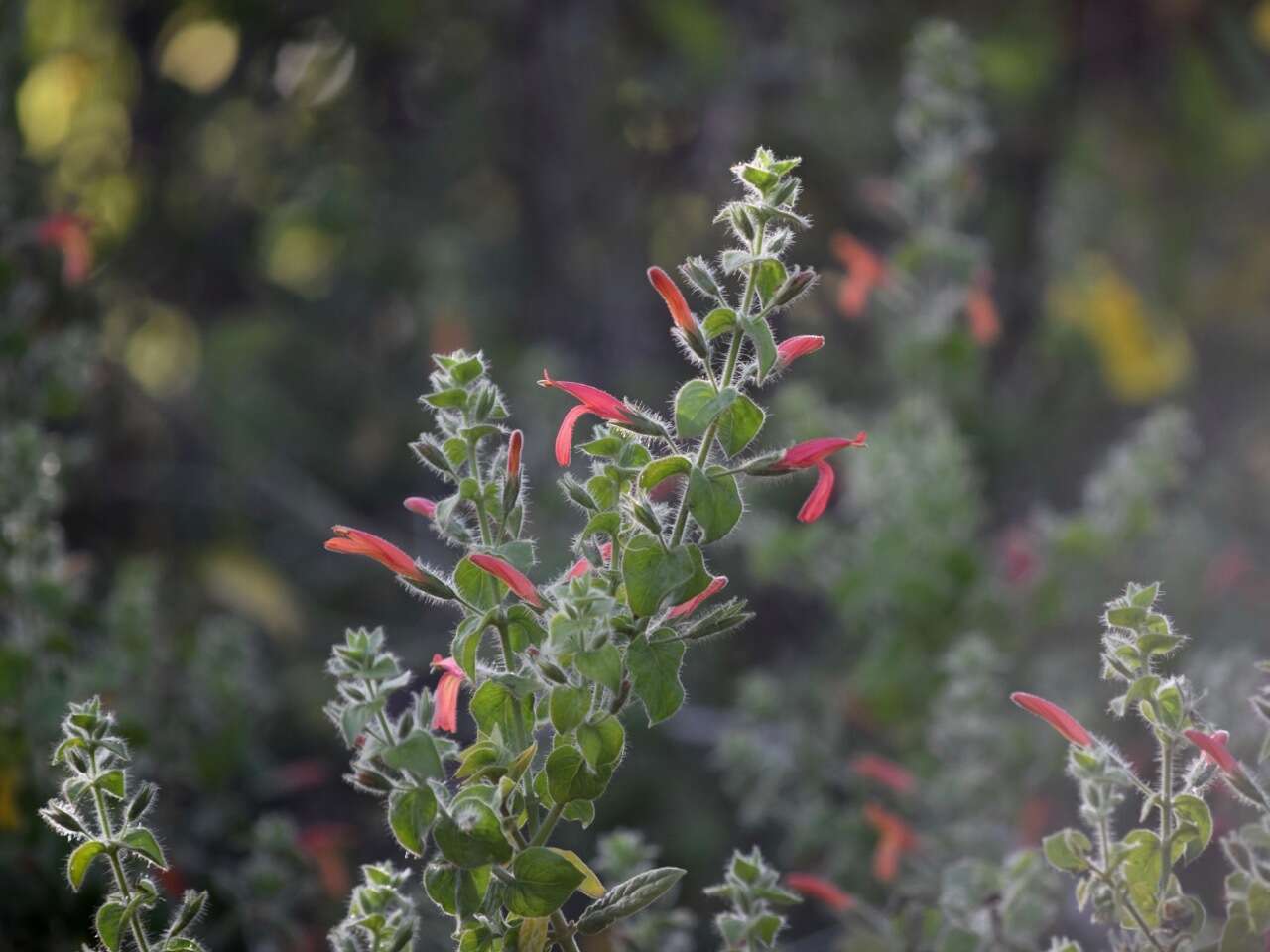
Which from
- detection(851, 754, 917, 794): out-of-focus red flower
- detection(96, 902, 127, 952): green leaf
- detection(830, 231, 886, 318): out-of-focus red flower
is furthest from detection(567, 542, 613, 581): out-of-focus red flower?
detection(830, 231, 886, 318): out-of-focus red flower

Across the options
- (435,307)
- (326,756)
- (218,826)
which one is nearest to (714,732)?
(326,756)

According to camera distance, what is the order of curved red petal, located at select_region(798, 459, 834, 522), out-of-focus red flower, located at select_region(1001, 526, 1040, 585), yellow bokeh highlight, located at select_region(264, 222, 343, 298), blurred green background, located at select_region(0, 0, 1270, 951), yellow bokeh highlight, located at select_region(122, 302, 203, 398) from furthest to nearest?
yellow bokeh highlight, located at select_region(264, 222, 343, 298) → yellow bokeh highlight, located at select_region(122, 302, 203, 398) → blurred green background, located at select_region(0, 0, 1270, 951) → out-of-focus red flower, located at select_region(1001, 526, 1040, 585) → curved red petal, located at select_region(798, 459, 834, 522)

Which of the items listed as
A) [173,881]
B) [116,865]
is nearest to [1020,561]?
[173,881]

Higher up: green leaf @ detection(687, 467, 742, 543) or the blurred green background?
the blurred green background

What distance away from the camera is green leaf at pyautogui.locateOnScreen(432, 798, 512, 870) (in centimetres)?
119

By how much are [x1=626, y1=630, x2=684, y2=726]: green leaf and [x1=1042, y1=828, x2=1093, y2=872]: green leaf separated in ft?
1.33

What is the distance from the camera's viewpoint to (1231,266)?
20.3 ft

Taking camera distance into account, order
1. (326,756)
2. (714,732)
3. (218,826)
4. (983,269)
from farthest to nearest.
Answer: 1. (326,756)
2. (714,732)
3. (983,269)
4. (218,826)

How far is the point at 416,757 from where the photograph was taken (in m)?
1.18

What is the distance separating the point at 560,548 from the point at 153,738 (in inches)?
61.9

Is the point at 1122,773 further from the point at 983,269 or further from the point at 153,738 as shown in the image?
the point at 983,269

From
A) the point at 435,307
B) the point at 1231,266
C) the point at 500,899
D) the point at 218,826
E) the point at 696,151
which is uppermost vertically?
the point at 1231,266

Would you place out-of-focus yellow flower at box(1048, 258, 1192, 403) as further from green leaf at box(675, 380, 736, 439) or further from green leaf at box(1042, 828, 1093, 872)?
green leaf at box(675, 380, 736, 439)

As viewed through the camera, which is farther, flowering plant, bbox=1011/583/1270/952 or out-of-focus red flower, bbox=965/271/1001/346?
out-of-focus red flower, bbox=965/271/1001/346
